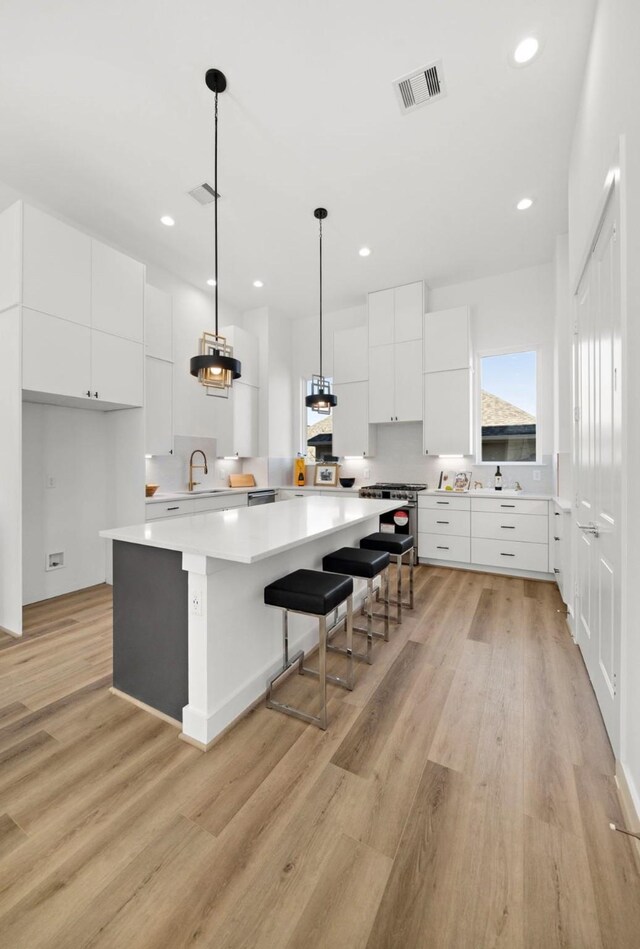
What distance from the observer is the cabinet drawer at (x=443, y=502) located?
Result: 4.56m

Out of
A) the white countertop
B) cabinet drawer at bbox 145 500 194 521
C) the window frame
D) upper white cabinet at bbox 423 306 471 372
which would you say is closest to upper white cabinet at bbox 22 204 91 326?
cabinet drawer at bbox 145 500 194 521

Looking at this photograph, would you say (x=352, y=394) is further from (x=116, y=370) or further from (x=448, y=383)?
(x=116, y=370)

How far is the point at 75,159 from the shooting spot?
3.01 m

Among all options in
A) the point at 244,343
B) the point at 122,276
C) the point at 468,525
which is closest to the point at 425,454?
the point at 468,525

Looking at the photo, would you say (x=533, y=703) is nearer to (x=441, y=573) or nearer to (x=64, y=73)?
(x=441, y=573)

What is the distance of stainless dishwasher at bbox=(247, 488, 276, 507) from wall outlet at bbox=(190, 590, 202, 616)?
3.57 m

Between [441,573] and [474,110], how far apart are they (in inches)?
160

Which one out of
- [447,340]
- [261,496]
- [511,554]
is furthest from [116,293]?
[511,554]

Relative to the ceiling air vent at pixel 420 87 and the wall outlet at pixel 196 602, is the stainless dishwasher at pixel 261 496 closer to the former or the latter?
the wall outlet at pixel 196 602

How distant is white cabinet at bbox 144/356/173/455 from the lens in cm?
425

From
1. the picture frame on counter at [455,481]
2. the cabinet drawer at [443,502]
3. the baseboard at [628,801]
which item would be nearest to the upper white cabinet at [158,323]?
the cabinet drawer at [443,502]

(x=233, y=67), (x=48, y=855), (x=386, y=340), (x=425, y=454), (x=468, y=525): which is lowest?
(x=48, y=855)

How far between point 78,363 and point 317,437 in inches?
146

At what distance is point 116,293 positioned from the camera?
3.58m
